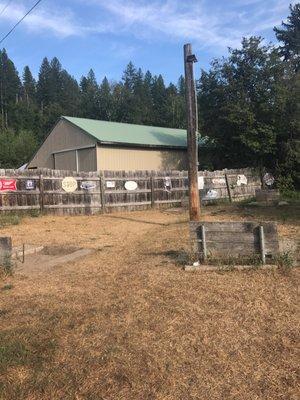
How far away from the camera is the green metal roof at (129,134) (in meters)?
27.0

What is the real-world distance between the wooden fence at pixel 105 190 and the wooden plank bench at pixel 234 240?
11.1 metres

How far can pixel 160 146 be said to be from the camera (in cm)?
2866

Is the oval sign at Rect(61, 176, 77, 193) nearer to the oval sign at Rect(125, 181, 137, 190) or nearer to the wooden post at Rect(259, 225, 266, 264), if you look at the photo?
the oval sign at Rect(125, 181, 137, 190)

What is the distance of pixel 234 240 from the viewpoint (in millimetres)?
7367

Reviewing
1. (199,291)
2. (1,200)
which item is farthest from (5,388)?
(1,200)

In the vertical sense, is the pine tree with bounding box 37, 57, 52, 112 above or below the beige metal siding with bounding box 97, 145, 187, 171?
above

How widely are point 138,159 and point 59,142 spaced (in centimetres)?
559

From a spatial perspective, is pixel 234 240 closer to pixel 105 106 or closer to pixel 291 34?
pixel 291 34

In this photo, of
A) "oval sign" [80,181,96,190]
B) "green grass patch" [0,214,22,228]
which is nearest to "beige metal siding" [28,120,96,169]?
"oval sign" [80,181,96,190]

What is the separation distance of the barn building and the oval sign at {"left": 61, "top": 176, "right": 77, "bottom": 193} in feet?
23.6

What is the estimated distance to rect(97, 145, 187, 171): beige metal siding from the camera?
2638 centimetres

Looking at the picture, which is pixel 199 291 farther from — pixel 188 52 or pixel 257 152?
pixel 257 152

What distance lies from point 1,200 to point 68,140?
12.5m

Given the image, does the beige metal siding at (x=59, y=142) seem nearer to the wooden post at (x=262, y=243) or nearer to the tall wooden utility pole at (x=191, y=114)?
the tall wooden utility pole at (x=191, y=114)
